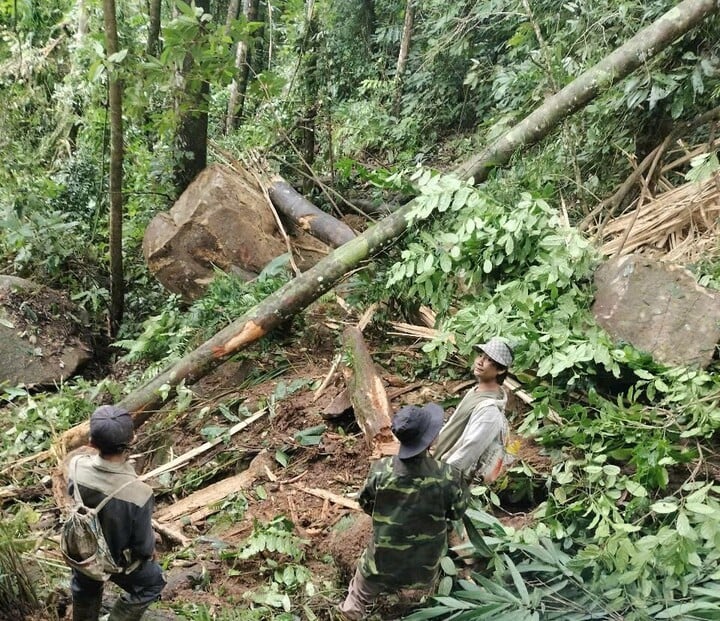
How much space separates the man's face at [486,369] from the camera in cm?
329

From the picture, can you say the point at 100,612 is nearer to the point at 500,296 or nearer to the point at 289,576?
the point at 289,576

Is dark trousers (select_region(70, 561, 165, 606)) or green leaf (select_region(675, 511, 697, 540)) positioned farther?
dark trousers (select_region(70, 561, 165, 606))

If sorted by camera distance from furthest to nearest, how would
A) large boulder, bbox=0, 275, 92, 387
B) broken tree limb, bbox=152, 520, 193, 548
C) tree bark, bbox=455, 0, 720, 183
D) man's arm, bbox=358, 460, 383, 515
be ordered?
large boulder, bbox=0, 275, 92, 387
tree bark, bbox=455, 0, 720, 183
broken tree limb, bbox=152, 520, 193, 548
man's arm, bbox=358, 460, 383, 515

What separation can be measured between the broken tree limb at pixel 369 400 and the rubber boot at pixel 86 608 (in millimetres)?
2105

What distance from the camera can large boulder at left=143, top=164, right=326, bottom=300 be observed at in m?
7.50

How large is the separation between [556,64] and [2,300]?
23.2 feet

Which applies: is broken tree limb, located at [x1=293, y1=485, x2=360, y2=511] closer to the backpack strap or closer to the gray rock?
the backpack strap

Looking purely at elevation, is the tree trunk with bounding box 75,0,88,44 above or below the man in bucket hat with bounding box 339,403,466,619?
above

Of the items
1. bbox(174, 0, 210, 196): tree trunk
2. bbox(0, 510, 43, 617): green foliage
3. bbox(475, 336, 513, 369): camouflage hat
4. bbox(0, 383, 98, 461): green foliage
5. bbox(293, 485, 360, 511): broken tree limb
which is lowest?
bbox(293, 485, 360, 511): broken tree limb

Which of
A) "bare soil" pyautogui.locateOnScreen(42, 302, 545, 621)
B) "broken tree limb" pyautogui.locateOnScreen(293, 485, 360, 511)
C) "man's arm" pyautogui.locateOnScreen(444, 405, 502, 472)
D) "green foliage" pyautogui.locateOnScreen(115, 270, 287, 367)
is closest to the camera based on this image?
"man's arm" pyautogui.locateOnScreen(444, 405, 502, 472)

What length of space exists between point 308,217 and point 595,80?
3915 millimetres

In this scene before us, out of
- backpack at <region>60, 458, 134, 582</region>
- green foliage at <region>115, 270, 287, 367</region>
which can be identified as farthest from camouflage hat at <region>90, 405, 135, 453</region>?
green foliage at <region>115, 270, 287, 367</region>

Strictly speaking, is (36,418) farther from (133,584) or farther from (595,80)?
(595,80)

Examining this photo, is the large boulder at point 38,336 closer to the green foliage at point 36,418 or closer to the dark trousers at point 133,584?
the green foliage at point 36,418
